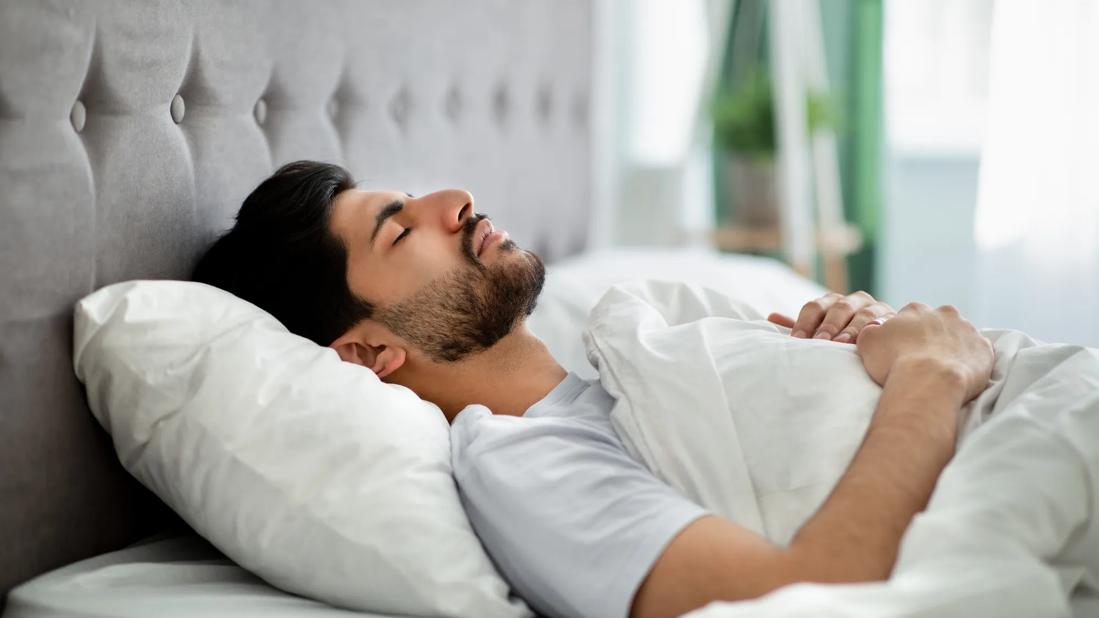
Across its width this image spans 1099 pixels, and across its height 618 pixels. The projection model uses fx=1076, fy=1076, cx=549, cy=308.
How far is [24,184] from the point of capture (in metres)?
1.05

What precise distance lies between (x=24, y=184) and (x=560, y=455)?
0.59 meters

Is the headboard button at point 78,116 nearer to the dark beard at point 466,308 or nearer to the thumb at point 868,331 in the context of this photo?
the dark beard at point 466,308

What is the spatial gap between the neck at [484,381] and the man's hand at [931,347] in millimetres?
420

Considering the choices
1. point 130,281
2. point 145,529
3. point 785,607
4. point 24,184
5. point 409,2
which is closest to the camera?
point 785,607

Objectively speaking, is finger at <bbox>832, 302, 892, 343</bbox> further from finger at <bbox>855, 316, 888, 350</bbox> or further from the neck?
the neck

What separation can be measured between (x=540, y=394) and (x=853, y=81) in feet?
7.81

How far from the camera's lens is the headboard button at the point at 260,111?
1495mm

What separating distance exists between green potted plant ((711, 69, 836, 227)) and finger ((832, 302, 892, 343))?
5.92 feet

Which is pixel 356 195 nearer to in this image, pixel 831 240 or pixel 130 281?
pixel 130 281

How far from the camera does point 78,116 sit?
1146 mm

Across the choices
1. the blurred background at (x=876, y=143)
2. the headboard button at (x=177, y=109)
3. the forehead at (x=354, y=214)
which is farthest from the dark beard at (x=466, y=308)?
the blurred background at (x=876, y=143)

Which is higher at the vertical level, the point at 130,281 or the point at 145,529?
the point at 130,281

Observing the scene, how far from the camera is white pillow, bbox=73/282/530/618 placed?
1.03m

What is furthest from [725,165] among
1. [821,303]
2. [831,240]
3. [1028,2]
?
[821,303]
